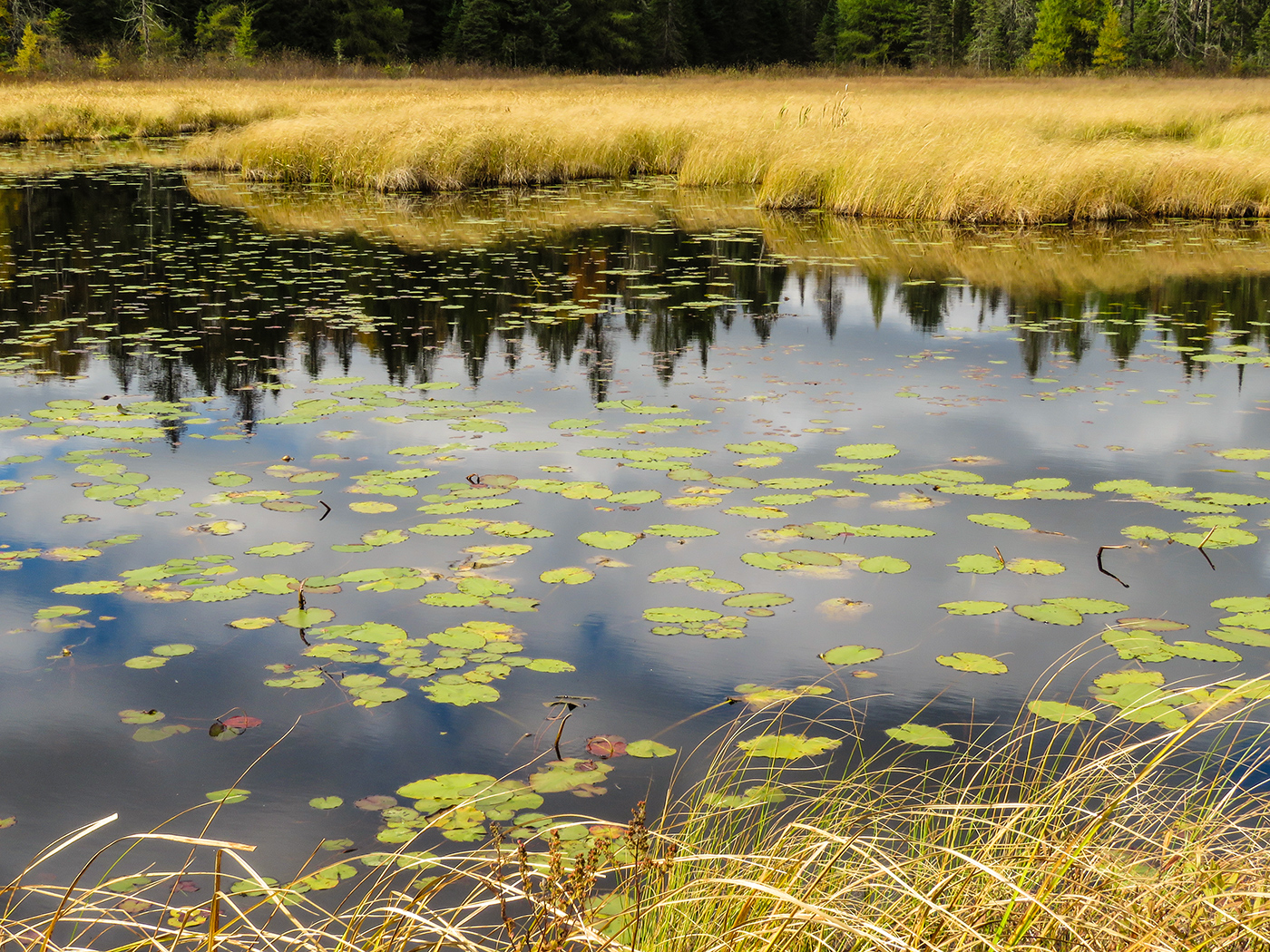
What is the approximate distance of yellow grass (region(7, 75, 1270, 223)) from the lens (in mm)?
14016

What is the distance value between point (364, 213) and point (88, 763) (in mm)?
13230

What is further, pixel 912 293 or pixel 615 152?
pixel 615 152

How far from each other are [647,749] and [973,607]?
53.1 inches

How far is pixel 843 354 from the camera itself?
25.3ft

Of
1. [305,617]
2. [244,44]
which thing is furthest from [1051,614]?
[244,44]

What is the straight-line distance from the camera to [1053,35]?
5281 cm

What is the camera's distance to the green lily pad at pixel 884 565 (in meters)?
3.87

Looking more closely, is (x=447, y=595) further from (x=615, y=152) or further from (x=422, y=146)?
(x=615, y=152)

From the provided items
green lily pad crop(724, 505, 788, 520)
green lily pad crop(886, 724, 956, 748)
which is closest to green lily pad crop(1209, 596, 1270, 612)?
green lily pad crop(886, 724, 956, 748)

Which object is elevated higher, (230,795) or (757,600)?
(757,600)

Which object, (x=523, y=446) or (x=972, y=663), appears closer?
(x=972, y=663)

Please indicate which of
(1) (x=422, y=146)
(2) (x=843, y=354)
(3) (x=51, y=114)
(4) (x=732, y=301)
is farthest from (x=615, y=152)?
(3) (x=51, y=114)

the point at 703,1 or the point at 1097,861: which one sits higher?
the point at 703,1

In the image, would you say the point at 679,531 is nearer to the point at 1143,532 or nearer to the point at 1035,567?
the point at 1035,567
